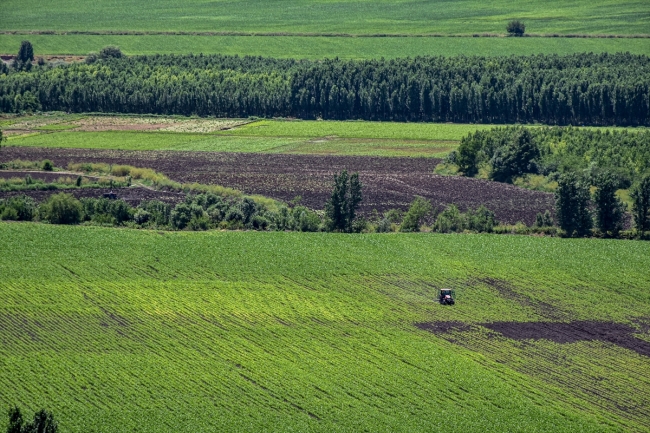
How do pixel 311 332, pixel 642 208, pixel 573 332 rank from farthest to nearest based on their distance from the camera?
pixel 642 208 < pixel 573 332 < pixel 311 332

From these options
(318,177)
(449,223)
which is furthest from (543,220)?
(318,177)

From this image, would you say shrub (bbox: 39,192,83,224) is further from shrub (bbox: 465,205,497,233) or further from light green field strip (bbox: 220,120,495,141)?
light green field strip (bbox: 220,120,495,141)

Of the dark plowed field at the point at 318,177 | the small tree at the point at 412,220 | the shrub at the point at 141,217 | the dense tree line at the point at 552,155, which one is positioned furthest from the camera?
the dense tree line at the point at 552,155

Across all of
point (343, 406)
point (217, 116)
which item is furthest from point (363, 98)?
point (343, 406)

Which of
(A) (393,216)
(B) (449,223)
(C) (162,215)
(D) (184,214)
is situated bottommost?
(A) (393,216)

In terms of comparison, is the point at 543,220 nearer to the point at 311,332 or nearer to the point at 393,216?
the point at 393,216

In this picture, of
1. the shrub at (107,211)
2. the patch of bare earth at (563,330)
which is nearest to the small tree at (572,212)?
the patch of bare earth at (563,330)

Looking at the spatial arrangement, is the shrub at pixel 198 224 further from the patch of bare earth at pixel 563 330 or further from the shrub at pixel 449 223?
the patch of bare earth at pixel 563 330
